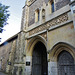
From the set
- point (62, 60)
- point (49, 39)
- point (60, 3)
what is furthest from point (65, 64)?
point (60, 3)

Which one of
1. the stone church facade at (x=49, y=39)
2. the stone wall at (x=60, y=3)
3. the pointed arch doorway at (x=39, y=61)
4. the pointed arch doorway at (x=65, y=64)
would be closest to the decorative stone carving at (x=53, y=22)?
the stone church facade at (x=49, y=39)

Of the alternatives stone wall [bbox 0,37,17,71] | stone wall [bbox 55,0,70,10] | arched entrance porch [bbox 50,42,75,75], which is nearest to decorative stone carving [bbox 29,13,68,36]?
stone wall [bbox 55,0,70,10]

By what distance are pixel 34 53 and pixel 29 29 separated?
2771 mm

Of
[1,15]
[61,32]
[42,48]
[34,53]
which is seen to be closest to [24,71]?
[34,53]

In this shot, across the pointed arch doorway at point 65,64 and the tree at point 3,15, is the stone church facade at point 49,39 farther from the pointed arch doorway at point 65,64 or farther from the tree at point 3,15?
the tree at point 3,15

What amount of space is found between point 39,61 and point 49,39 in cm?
374

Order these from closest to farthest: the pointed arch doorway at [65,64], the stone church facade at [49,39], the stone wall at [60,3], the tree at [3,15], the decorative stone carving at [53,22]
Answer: the pointed arch doorway at [65,64] → the stone church facade at [49,39] → the decorative stone carving at [53,22] → the stone wall at [60,3] → the tree at [3,15]

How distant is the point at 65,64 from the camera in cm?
537

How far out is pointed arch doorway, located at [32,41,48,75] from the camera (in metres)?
8.54

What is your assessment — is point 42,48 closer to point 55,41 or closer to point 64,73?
point 55,41

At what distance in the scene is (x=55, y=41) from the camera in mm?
5879

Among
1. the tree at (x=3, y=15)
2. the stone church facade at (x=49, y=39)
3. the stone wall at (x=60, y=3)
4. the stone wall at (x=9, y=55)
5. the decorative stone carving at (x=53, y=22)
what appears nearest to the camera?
the stone church facade at (x=49, y=39)

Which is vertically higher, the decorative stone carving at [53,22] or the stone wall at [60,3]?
the stone wall at [60,3]

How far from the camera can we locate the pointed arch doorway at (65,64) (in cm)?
503
